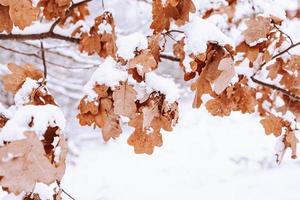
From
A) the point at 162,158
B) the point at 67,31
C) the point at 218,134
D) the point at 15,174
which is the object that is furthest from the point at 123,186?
the point at 15,174

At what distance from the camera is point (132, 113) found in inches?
51.9

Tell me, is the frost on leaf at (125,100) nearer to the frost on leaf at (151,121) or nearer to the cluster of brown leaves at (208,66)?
the frost on leaf at (151,121)

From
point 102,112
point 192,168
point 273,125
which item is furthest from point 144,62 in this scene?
point 192,168

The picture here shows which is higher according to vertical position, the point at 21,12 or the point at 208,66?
the point at 21,12

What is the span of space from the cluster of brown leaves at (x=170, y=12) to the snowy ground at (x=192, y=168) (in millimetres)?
4317

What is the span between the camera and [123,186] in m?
5.98

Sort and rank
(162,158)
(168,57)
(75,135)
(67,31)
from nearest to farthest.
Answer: (168,57) → (67,31) → (162,158) → (75,135)

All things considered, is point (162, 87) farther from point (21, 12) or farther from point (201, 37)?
point (21, 12)

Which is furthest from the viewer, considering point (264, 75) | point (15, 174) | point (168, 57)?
point (264, 75)

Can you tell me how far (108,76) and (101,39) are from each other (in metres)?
0.63

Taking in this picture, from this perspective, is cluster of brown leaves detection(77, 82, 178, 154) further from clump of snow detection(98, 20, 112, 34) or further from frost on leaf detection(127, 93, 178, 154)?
clump of snow detection(98, 20, 112, 34)

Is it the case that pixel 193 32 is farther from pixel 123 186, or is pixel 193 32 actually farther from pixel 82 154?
pixel 82 154

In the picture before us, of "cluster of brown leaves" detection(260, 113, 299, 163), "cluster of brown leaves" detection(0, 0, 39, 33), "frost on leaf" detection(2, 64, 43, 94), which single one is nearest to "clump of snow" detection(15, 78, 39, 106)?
"frost on leaf" detection(2, 64, 43, 94)

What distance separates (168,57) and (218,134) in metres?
6.14
